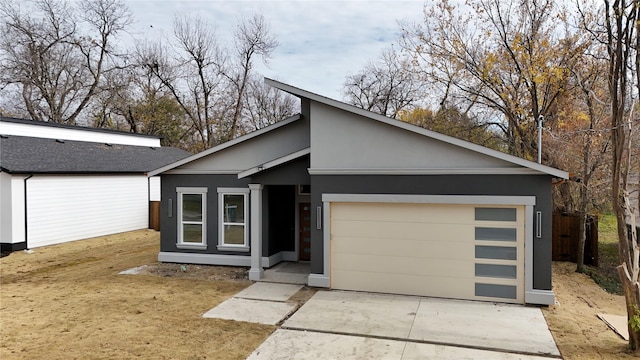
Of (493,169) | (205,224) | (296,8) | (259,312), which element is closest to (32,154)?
(205,224)

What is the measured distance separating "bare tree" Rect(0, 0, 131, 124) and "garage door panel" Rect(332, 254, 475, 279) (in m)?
28.8

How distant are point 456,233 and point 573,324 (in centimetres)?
257

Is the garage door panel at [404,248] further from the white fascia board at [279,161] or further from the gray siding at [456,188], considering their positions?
the white fascia board at [279,161]

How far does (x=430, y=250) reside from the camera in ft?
28.6

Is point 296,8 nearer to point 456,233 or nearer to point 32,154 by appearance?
point 456,233

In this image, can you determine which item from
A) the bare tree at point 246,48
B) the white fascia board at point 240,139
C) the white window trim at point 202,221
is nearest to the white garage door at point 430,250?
the white fascia board at point 240,139

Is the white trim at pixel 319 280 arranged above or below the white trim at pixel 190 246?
below

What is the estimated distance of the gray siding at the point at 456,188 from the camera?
8000 mm

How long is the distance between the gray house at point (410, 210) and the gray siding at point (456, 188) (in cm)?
2

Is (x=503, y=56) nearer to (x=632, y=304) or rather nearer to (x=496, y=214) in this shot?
(x=496, y=214)

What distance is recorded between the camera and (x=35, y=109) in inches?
1155

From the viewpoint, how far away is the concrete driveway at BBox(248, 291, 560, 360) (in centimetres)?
605

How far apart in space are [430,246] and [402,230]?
0.68m

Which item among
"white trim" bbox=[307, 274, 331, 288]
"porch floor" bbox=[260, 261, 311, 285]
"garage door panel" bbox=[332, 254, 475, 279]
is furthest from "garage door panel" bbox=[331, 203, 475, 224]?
"porch floor" bbox=[260, 261, 311, 285]
